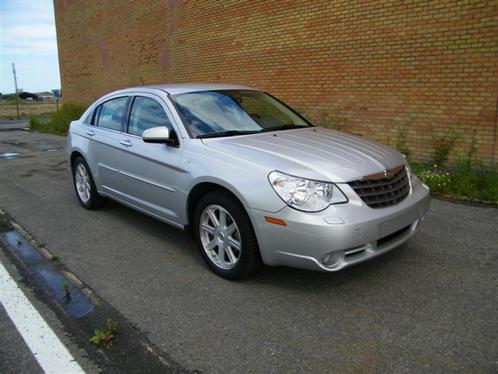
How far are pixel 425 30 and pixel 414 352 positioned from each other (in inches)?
230

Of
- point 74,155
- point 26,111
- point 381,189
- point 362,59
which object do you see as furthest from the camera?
point 26,111

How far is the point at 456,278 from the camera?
3.54 m

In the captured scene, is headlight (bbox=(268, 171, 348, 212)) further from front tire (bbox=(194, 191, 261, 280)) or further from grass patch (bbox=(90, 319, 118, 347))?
grass patch (bbox=(90, 319, 118, 347))

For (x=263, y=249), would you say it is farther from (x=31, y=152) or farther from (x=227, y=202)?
(x=31, y=152)

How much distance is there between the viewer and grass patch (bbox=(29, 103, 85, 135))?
17859mm

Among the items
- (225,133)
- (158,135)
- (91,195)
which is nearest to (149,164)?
(158,135)

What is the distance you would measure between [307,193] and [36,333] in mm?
2047

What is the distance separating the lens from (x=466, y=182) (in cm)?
591

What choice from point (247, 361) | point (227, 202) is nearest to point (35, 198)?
point (227, 202)

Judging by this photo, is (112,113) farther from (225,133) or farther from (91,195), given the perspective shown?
(225,133)

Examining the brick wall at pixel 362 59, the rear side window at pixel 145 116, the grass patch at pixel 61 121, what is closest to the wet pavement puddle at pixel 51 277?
the rear side window at pixel 145 116

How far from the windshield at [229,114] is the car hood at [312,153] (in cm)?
20

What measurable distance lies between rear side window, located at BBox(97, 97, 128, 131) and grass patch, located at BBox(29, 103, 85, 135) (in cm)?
1294

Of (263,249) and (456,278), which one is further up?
(263,249)
